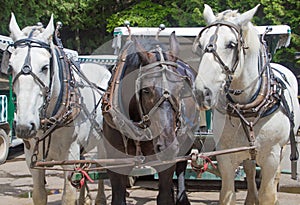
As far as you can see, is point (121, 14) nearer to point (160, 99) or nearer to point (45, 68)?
point (45, 68)

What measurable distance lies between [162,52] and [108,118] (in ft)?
2.24

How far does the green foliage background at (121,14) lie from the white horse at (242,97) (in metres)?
9.85

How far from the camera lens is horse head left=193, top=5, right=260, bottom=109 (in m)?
3.47

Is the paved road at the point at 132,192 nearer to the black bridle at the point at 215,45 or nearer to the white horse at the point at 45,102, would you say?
the white horse at the point at 45,102

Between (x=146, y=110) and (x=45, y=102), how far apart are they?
796 millimetres

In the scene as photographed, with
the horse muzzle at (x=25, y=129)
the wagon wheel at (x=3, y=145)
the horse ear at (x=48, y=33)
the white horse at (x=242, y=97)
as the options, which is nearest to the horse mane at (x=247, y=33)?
the white horse at (x=242, y=97)

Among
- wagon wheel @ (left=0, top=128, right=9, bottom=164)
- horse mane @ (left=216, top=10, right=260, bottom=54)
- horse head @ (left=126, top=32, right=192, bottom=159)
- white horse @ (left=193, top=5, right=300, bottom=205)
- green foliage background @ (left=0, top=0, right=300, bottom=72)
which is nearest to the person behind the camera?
horse head @ (left=126, top=32, right=192, bottom=159)

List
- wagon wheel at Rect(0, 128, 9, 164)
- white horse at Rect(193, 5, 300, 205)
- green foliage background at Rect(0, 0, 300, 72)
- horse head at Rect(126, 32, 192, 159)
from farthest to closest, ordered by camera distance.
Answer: green foliage background at Rect(0, 0, 300, 72) → wagon wheel at Rect(0, 128, 9, 164) → white horse at Rect(193, 5, 300, 205) → horse head at Rect(126, 32, 192, 159)

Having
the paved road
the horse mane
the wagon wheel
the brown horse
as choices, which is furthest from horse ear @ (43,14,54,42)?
the wagon wheel

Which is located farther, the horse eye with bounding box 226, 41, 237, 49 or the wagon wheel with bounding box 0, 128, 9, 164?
the wagon wheel with bounding box 0, 128, 9, 164

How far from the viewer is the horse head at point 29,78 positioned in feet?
11.3

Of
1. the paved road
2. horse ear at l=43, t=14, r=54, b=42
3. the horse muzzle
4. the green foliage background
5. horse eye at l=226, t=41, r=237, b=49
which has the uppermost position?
the green foliage background

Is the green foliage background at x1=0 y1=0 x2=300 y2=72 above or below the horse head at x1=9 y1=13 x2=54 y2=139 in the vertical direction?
above

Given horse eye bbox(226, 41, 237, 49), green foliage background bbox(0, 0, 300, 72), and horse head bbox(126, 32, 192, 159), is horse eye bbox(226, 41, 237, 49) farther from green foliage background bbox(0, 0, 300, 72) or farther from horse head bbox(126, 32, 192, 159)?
green foliage background bbox(0, 0, 300, 72)
